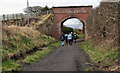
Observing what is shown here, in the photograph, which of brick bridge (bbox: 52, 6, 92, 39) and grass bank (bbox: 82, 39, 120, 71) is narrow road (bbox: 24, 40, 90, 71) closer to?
grass bank (bbox: 82, 39, 120, 71)

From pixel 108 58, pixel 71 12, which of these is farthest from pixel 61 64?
pixel 71 12

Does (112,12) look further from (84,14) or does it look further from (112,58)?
(84,14)

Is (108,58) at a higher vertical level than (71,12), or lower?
lower

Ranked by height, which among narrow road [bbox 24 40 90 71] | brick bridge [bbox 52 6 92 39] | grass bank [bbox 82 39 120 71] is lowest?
narrow road [bbox 24 40 90 71]

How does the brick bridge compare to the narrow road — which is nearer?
the narrow road

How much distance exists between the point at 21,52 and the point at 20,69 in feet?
14.0

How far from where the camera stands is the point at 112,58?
371 inches

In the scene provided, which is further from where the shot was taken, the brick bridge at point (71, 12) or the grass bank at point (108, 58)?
the brick bridge at point (71, 12)

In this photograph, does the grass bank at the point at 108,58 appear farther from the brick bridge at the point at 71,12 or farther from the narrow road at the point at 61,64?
the brick bridge at the point at 71,12

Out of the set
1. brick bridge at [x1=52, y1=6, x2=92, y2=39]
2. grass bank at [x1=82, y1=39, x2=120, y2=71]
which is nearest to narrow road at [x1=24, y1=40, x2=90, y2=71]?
grass bank at [x1=82, y1=39, x2=120, y2=71]

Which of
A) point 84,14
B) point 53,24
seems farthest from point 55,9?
point 84,14

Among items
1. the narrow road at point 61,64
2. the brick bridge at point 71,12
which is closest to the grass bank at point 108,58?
the narrow road at point 61,64

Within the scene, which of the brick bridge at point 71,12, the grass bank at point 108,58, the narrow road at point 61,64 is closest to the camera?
the grass bank at point 108,58

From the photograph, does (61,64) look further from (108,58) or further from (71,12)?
(71,12)
